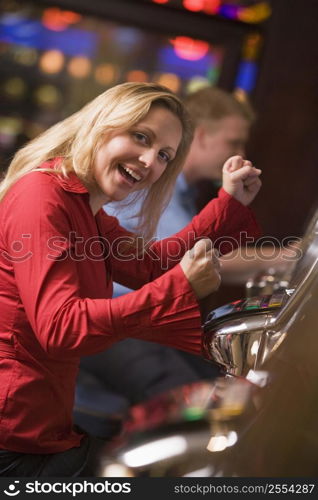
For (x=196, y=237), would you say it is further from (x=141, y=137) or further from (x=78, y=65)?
(x=78, y=65)

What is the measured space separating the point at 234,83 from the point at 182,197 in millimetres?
1258

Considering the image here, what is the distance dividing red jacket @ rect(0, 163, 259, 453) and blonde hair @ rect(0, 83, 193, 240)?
33 mm

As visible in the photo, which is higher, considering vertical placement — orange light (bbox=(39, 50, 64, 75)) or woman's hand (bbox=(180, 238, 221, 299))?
orange light (bbox=(39, 50, 64, 75))

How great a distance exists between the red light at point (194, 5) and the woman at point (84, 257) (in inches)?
60.5

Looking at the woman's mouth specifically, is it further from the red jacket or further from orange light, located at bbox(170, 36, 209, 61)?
orange light, located at bbox(170, 36, 209, 61)

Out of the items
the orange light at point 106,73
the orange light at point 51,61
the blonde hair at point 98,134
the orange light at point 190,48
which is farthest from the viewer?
the orange light at point 190,48

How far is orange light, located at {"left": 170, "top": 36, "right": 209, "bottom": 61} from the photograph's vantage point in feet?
7.39

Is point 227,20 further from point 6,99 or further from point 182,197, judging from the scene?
point 182,197

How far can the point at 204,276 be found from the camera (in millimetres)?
966

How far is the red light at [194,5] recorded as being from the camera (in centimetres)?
257

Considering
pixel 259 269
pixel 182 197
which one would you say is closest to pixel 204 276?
pixel 182 197

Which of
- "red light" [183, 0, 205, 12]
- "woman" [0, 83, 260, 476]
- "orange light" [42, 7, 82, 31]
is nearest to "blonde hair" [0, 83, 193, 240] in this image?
"woman" [0, 83, 260, 476]

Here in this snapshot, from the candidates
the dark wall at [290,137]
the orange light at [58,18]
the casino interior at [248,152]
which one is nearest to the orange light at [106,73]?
the casino interior at [248,152]

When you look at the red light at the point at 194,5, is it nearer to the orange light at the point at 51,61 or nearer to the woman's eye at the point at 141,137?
the orange light at the point at 51,61
